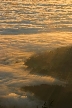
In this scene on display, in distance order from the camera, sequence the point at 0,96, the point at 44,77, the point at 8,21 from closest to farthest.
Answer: the point at 0,96 < the point at 44,77 < the point at 8,21

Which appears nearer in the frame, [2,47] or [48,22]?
[2,47]

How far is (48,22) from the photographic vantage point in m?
29.2

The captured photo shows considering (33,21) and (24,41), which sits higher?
(33,21)

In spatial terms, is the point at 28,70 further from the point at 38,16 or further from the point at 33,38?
the point at 38,16

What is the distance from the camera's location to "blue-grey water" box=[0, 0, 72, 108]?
39.9 feet

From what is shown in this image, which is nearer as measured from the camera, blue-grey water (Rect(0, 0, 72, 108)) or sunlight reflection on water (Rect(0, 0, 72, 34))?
blue-grey water (Rect(0, 0, 72, 108))

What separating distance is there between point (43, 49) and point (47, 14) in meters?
15.2

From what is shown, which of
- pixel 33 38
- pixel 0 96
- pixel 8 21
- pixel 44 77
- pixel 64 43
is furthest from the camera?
pixel 8 21

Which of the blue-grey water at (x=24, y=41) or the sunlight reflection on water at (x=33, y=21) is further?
the sunlight reflection on water at (x=33, y=21)

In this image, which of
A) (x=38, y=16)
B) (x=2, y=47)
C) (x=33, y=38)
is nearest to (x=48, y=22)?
(x=38, y=16)

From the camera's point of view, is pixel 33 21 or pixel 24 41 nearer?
pixel 24 41

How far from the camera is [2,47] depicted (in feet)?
63.9

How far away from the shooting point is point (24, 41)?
21562 millimetres

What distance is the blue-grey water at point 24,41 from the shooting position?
12156 millimetres
